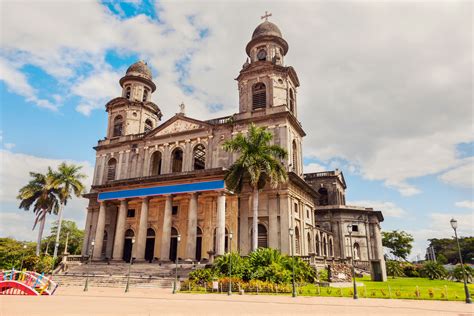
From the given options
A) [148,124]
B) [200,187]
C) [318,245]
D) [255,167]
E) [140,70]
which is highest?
[140,70]

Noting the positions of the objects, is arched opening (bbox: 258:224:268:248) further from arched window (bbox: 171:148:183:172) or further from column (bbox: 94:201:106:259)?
column (bbox: 94:201:106:259)

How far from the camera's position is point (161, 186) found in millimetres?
32062

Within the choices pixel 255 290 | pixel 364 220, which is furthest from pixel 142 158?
pixel 364 220

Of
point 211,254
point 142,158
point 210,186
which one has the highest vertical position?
point 142,158

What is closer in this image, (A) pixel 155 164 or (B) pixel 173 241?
(B) pixel 173 241

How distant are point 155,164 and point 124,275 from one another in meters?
15.2

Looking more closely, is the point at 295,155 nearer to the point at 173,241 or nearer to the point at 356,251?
the point at 173,241

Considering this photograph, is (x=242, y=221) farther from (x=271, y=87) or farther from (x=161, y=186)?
(x=271, y=87)

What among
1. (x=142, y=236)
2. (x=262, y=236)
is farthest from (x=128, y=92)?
(x=262, y=236)

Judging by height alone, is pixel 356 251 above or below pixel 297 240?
below

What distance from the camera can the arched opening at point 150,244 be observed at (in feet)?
113

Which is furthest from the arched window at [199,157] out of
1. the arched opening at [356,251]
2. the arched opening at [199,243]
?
the arched opening at [356,251]

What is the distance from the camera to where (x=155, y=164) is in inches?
1551

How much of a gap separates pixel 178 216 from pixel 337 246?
23.7 metres
